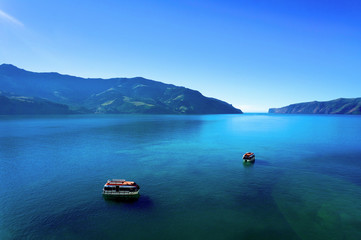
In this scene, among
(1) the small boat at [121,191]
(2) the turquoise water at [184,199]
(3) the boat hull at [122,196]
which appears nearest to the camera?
(2) the turquoise water at [184,199]

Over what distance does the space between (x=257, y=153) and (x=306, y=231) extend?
6097 cm

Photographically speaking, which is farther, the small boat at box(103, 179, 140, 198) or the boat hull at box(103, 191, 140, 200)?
the small boat at box(103, 179, 140, 198)

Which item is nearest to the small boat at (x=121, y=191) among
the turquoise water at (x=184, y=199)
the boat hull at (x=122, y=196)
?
the boat hull at (x=122, y=196)

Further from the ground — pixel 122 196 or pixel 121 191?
pixel 121 191

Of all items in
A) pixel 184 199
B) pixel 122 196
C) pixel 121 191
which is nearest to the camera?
pixel 184 199

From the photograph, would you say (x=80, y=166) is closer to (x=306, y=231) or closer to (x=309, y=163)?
(x=306, y=231)

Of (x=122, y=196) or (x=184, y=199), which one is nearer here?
(x=184, y=199)

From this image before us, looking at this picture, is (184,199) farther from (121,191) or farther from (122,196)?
(121,191)

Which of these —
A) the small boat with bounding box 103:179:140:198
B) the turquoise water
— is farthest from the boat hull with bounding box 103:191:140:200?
the turquoise water

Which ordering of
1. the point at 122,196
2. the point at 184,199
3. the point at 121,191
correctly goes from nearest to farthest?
1. the point at 184,199
2. the point at 122,196
3. the point at 121,191

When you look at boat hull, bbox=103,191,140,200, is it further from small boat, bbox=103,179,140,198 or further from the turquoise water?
the turquoise water

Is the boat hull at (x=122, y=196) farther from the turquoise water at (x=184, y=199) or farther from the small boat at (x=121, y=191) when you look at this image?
the turquoise water at (x=184, y=199)

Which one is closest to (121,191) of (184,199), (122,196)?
(122,196)

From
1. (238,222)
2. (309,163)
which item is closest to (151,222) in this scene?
(238,222)
